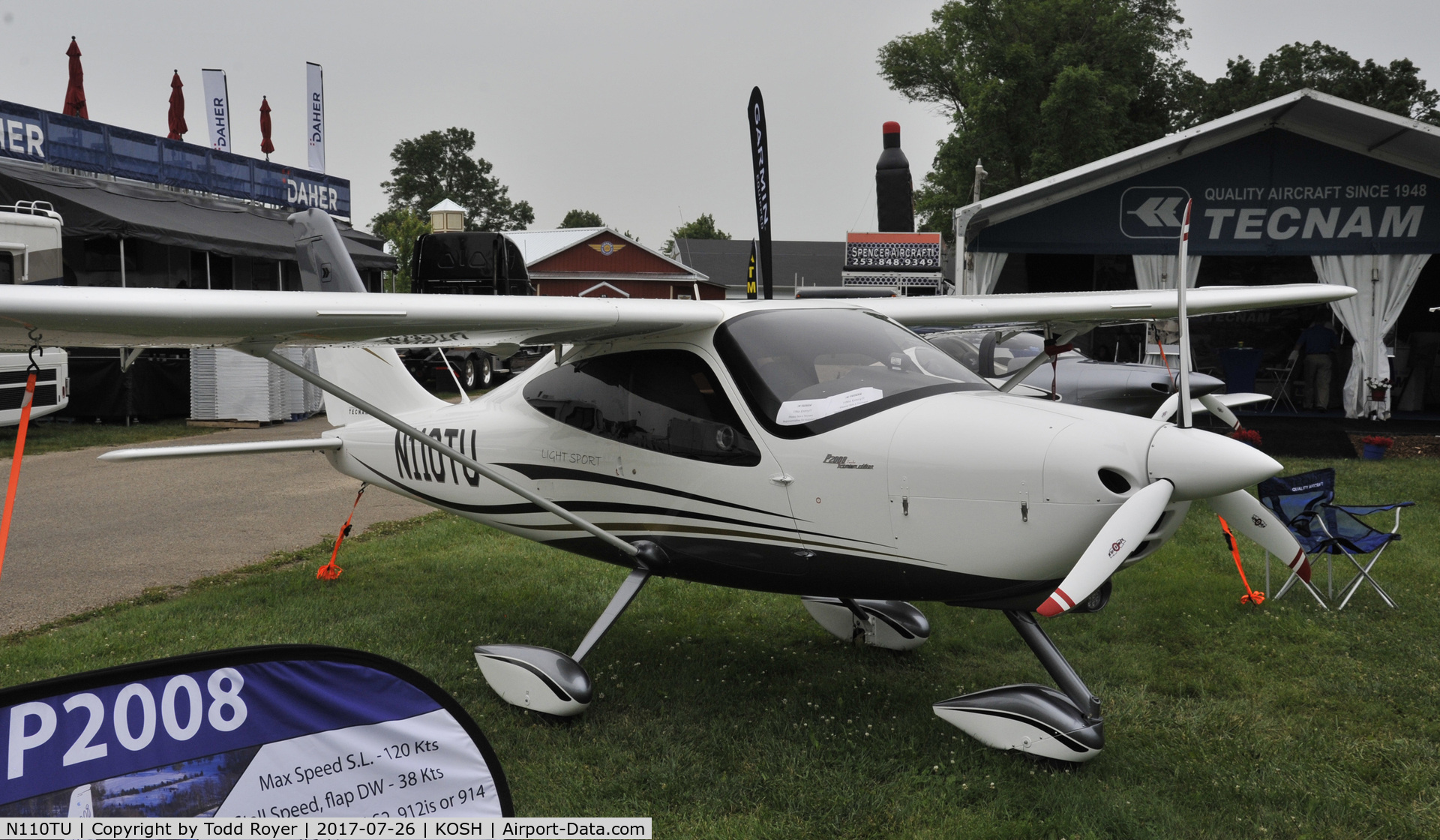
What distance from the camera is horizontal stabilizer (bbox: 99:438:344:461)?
4.61 metres

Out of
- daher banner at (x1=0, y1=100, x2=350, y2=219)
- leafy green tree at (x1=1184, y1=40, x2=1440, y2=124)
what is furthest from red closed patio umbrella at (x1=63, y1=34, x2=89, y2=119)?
leafy green tree at (x1=1184, y1=40, x2=1440, y2=124)

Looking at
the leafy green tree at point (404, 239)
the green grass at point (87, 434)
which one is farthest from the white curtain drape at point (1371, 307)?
the leafy green tree at point (404, 239)

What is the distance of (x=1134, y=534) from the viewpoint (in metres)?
3.10

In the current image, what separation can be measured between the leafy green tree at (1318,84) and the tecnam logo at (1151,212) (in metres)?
32.2

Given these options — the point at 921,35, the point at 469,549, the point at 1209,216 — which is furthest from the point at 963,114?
the point at 469,549

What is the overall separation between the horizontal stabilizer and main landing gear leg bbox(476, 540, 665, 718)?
1920 mm

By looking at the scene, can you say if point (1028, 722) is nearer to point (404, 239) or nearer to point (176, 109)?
point (176, 109)

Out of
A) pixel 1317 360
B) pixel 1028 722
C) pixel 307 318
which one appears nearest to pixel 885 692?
pixel 1028 722

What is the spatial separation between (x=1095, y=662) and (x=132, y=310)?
15.9 feet

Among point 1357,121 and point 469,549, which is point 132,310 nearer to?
point 469,549

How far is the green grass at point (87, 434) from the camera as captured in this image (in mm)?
13766

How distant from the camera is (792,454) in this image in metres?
3.99

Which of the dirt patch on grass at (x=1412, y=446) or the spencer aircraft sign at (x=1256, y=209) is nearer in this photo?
the dirt patch on grass at (x=1412, y=446)

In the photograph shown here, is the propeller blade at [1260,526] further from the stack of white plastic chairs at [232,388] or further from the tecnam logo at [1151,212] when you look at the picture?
the stack of white plastic chairs at [232,388]
